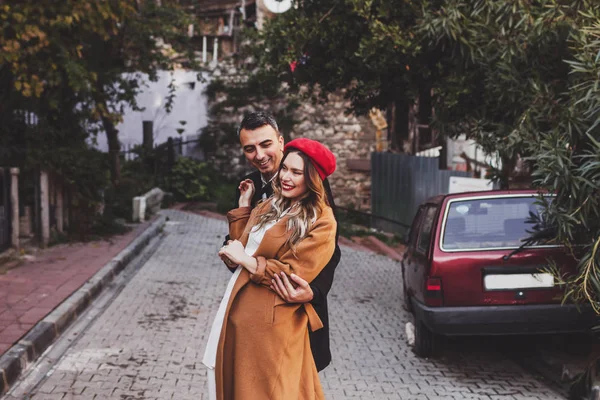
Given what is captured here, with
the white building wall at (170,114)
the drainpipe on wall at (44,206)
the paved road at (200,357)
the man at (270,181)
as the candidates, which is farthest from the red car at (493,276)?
the white building wall at (170,114)

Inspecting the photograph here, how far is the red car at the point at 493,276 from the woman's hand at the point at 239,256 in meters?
3.14

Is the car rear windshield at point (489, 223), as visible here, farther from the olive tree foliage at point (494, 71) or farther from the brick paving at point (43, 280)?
the brick paving at point (43, 280)

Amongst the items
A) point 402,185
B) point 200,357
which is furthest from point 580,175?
point 402,185

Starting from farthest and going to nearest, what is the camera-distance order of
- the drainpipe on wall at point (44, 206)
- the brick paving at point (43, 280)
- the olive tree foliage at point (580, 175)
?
the drainpipe on wall at point (44, 206), the brick paving at point (43, 280), the olive tree foliage at point (580, 175)

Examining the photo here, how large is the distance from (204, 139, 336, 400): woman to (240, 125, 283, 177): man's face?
28 centimetres

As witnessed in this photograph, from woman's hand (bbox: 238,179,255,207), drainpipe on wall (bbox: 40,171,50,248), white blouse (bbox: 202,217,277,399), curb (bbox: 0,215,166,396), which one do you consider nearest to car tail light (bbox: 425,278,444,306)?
woman's hand (bbox: 238,179,255,207)

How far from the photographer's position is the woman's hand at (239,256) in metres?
3.08

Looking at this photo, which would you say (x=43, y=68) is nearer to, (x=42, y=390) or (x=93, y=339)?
(x=93, y=339)

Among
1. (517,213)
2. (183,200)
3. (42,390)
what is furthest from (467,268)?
(183,200)

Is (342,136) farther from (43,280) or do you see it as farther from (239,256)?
(239,256)

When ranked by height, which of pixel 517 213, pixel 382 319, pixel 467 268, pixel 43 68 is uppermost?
pixel 43 68

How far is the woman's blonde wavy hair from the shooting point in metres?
3.08

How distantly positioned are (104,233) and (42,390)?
7.95 metres

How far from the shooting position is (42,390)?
5.44 meters
